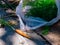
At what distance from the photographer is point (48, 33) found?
2850mm

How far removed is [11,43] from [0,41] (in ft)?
0.55

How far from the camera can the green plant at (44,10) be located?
313 cm

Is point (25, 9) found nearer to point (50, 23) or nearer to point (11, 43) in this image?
point (50, 23)

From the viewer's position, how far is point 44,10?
3188 millimetres

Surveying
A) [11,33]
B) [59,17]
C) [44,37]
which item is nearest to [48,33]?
[44,37]

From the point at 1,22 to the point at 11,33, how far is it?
31cm

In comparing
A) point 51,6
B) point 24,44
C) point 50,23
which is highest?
point 51,6

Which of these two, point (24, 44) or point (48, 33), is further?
point (48, 33)

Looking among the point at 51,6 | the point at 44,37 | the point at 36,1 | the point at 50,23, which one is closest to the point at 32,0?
the point at 36,1

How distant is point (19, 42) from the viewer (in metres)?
2.69

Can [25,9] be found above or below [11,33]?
above

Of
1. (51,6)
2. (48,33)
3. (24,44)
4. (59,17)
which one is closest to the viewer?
(24,44)

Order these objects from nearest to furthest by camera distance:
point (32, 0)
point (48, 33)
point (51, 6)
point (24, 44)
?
point (24, 44) < point (48, 33) < point (51, 6) < point (32, 0)

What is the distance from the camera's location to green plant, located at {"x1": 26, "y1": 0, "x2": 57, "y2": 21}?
3.13 meters
